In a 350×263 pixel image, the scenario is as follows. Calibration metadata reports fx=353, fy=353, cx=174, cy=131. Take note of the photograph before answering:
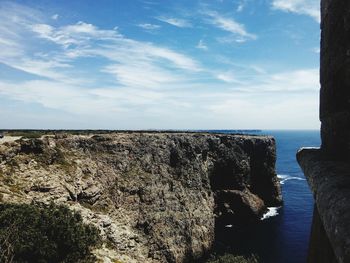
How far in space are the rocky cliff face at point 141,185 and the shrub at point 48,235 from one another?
12.9 ft

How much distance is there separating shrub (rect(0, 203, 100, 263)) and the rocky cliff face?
3.94 m

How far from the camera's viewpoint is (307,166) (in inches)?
221

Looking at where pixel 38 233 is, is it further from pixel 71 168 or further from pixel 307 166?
pixel 307 166

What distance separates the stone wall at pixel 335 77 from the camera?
465 centimetres

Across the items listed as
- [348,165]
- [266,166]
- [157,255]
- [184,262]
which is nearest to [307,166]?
[348,165]

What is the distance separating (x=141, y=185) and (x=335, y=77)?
188ft

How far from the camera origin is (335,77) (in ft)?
16.7

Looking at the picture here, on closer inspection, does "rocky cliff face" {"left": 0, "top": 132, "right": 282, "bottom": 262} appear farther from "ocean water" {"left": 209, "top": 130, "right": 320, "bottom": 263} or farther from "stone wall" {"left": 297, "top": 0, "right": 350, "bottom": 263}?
"stone wall" {"left": 297, "top": 0, "right": 350, "bottom": 263}

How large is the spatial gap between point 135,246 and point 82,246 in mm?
16465

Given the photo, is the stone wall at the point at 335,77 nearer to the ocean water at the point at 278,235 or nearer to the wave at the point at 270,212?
the ocean water at the point at 278,235

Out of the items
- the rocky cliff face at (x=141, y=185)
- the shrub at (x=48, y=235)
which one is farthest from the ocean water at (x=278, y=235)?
the shrub at (x=48, y=235)

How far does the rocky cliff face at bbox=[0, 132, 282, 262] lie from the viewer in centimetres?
4451

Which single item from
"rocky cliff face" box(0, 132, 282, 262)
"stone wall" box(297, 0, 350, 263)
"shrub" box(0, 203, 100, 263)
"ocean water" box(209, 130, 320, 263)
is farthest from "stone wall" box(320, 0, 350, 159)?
"ocean water" box(209, 130, 320, 263)

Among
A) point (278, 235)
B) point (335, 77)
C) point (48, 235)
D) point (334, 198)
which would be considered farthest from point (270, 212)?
point (334, 198)
